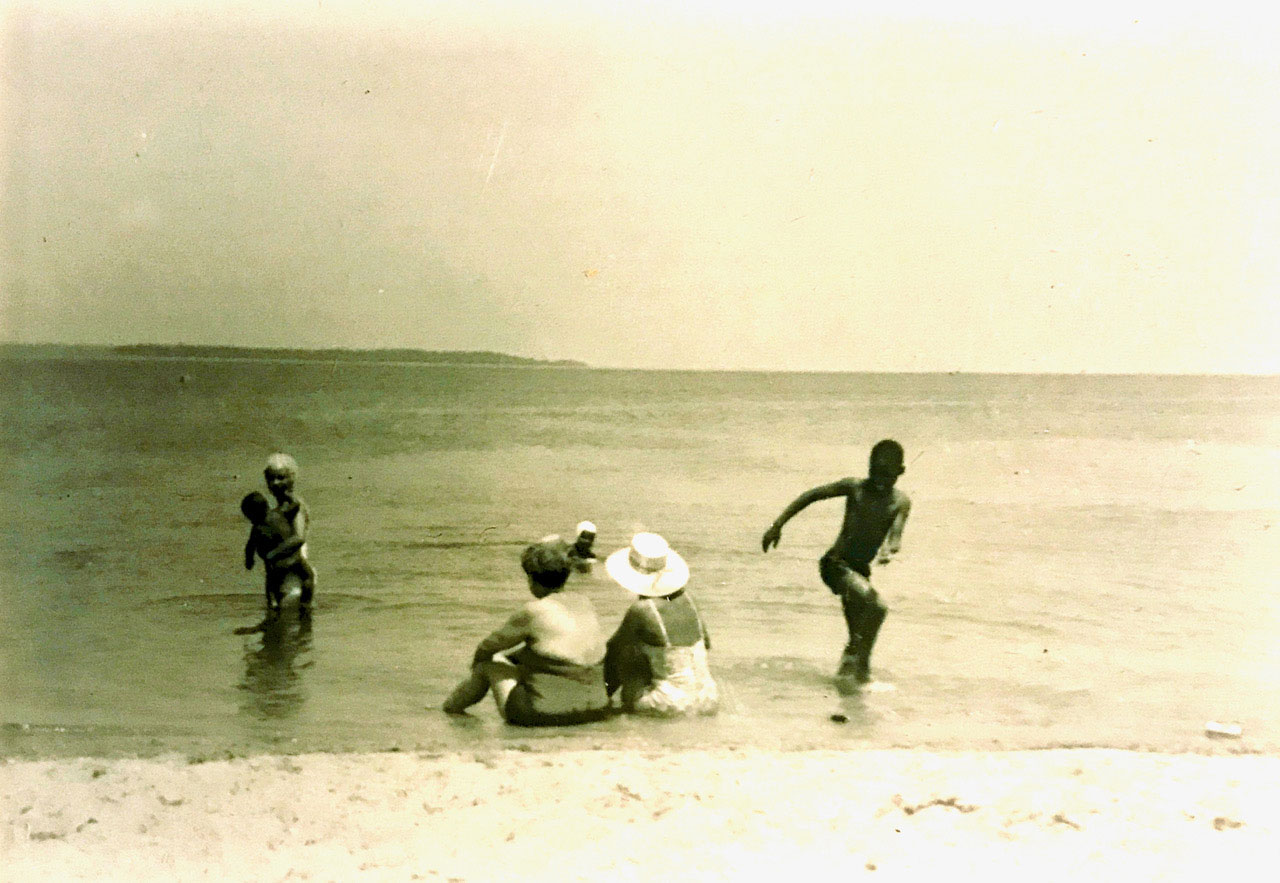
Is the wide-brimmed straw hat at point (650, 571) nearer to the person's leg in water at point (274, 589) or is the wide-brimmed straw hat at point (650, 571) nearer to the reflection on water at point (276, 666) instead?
the reflection on water at point (276, 666)

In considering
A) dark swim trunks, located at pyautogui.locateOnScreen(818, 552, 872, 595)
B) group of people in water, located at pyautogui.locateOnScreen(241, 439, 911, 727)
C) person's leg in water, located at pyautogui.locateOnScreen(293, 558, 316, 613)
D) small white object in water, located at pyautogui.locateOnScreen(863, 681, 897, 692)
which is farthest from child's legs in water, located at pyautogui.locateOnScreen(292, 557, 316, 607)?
small white object in water, located at pyautogui.locateOnScreen(863, 681, 897, 692)

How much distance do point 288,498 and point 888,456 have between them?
368 cm

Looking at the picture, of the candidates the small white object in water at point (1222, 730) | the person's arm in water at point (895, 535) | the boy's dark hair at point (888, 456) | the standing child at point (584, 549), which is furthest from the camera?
the boy's dark hair at point (888, 456)

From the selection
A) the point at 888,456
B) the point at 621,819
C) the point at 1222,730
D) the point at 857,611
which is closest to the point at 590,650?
the point at 621,819

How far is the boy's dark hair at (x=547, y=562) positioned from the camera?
5.69 metres

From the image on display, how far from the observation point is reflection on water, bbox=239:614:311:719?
6.46 metres

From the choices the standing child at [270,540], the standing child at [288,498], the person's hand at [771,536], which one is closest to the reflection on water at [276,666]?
the standing child at [270,540]

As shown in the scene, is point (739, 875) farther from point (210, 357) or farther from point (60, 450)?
point (60, 450)

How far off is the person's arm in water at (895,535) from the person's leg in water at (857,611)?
23 cm

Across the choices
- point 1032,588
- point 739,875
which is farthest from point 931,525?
point 739,875

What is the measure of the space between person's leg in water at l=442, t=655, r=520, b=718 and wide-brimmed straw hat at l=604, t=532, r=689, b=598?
76 centimetres

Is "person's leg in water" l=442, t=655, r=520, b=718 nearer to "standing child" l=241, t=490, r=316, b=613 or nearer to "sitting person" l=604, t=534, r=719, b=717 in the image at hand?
"sitting person" l=604, t=534, r=719, b=717

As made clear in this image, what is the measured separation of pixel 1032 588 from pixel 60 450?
6619 millimetres

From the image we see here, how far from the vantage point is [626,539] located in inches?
288
